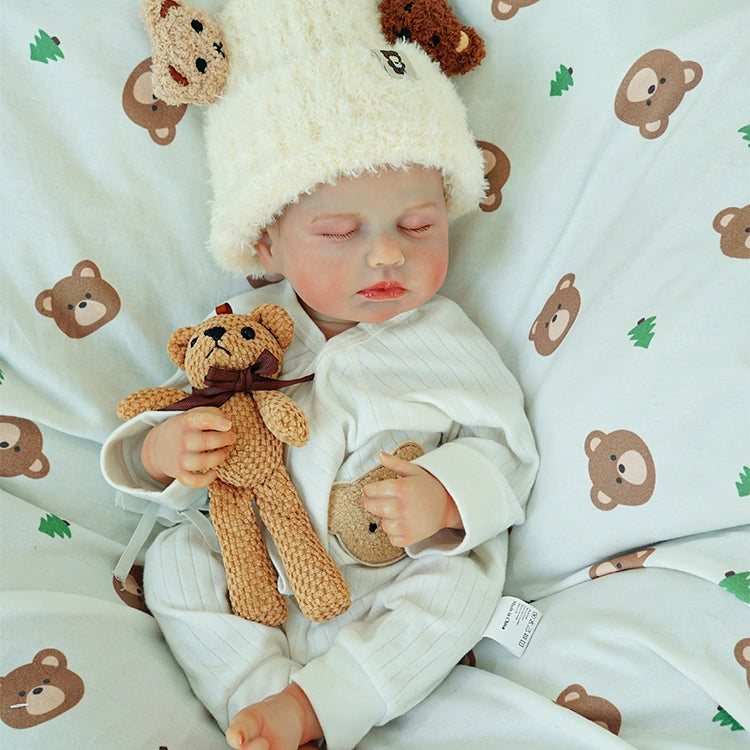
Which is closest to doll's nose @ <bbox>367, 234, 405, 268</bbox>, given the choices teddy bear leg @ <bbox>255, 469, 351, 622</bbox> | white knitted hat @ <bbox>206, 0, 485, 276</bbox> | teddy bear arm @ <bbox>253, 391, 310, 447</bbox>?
white knitted hat @ <bbox>206, 0, 485, 276</bbox>

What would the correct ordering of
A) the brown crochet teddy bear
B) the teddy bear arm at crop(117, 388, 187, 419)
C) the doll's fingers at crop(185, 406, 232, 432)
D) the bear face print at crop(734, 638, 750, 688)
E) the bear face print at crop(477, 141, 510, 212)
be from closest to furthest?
1. the bear face print at crop(734, 638, 750, 688)
2. the doll's fingers at crop(185, 406, 232, 432)
3. the teddy bear arm at crop(117, 388, 187, 419)
4. the brown crochet teddy bear
5. the bear face print at crop(477, 141, 510, 212)

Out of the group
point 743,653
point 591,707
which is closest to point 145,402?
point 591,707

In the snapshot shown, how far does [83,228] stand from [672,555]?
39.9 inches

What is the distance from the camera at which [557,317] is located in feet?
4.10

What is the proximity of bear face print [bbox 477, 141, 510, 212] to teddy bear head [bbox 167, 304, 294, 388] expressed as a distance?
0.44 meters

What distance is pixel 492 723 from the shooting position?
0.98 meters

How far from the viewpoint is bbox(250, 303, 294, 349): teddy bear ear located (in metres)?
1.15

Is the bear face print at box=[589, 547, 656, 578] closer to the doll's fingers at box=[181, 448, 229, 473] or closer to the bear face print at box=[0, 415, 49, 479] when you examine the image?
the doll's fingers at box=[181, 448, 229, 473]

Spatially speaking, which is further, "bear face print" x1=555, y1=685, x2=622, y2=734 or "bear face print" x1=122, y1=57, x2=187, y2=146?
"bear face print" x1=122, y1=57, x2=187, y2=146

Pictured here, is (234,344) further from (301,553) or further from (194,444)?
(301,553)

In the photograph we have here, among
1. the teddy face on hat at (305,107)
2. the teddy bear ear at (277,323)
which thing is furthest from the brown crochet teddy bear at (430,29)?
the teddy bear ear at (277,323)

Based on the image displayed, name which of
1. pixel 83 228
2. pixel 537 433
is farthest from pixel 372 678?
pixel 83 228

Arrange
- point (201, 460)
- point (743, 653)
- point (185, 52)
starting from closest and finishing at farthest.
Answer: point (743, 653) < point (201, 460) < point (185, 52)

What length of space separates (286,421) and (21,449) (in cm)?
44
